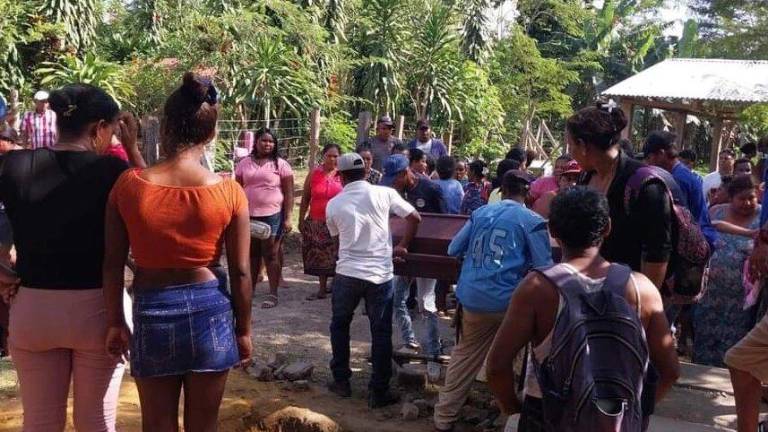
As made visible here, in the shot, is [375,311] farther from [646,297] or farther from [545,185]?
[646,297]

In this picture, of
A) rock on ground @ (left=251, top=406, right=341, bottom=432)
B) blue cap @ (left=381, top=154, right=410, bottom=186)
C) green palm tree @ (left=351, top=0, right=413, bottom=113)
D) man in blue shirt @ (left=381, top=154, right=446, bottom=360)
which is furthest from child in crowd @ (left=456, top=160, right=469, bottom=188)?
green palm tree @ (left=351, top=0, right=413, bottom=113)

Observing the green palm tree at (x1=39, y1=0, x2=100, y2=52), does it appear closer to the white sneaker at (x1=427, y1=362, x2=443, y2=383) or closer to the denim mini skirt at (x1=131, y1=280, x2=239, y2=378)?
the white sneaker at (x1=427, y1=362, x2=443, y2=383)

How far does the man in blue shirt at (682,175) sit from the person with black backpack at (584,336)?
2.69m

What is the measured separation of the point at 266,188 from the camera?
7.58m

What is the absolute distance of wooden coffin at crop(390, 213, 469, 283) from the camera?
213 inches

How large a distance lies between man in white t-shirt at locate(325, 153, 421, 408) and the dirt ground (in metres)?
0.28

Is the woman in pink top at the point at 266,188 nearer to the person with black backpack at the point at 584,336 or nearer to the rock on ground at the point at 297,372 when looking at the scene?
the rock on ground at the point at 297,372

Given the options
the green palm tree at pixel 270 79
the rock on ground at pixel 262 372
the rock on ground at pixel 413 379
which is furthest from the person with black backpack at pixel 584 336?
the green palm tree at pixel 270 79

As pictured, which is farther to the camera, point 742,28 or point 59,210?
point 742,28

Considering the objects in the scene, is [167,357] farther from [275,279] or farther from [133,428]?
[275,279]

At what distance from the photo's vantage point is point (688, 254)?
3.66 metres

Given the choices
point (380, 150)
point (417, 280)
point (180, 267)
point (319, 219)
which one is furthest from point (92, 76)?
point (180, 267)

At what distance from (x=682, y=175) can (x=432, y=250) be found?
5.78 feet

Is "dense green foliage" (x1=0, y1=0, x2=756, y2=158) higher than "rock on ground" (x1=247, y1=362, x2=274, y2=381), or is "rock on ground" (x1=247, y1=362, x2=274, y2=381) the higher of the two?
"dense green foliage" (x1=0, y1=0, x2=756, y2=158)
